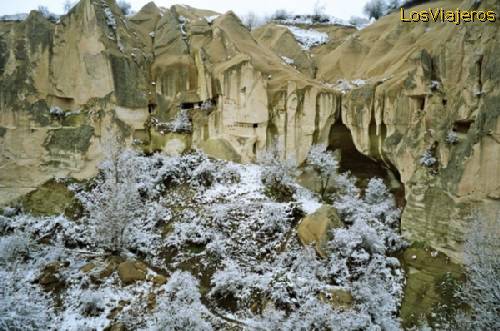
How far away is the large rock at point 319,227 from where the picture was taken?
16.1m

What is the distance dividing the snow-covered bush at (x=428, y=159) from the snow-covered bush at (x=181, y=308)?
11.7 meters

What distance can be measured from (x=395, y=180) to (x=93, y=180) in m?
18.5

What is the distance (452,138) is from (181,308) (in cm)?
1323

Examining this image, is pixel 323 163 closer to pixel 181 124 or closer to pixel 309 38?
pixel 181 124

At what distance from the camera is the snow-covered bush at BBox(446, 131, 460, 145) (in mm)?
16062

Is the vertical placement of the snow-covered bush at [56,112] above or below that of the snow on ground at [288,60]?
below

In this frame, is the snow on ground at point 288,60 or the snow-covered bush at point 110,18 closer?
the snow-covered bush at point 110,18

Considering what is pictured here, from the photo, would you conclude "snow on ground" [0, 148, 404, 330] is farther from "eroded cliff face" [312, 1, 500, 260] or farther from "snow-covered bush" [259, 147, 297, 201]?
"eroded cliff face" [312, 1, 500, 260]

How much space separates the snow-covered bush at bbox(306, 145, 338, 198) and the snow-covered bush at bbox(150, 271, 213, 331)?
1052 centimetres

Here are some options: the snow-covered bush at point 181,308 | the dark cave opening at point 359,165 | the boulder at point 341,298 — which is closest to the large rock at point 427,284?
the boulder at point 341,298

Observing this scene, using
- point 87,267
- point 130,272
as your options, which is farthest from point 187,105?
point 130,272

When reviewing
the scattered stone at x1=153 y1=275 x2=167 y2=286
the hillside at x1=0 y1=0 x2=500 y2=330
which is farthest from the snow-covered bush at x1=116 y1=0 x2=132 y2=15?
the scattered stone at x1=153 y1=275 x2=167 y2=286

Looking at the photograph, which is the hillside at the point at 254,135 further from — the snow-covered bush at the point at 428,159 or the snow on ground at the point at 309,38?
the snow on ground at the point at 309,38

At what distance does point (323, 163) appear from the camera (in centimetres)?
2211
